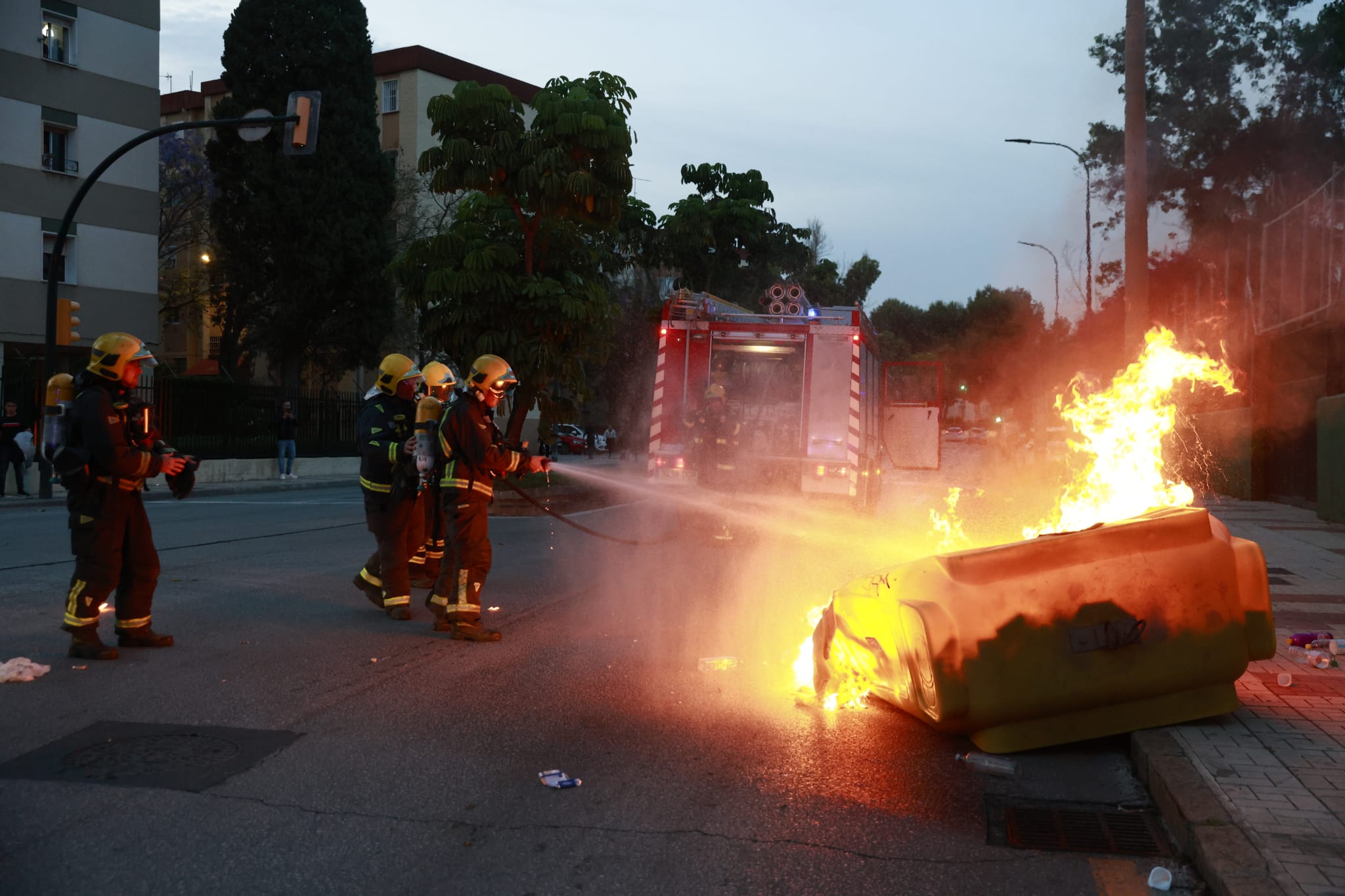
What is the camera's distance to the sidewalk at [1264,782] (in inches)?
140

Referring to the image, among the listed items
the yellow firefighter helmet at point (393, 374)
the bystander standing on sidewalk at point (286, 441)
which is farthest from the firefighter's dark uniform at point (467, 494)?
the bystander standing on sidewalk at point (286, 441)

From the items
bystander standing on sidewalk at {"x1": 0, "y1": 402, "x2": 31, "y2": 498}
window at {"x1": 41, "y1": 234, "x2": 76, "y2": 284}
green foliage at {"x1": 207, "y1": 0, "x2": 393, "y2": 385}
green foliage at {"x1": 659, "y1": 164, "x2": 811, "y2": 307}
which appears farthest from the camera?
green foliage at {"x1": 207, "y1": 0, "x2": 393, "y2": 385}

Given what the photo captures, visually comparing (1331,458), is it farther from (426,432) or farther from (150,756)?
(150,756)

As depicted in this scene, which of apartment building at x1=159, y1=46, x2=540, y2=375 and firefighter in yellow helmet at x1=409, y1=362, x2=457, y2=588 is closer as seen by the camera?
firefighter in yellow helmet at x1=409, y1=362, x2=457, y2=588

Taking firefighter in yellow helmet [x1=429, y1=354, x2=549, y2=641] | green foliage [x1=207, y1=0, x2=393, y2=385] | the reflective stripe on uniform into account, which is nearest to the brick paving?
firefighter in yellow helmet [x1=429, y1=354, x2=549, y2=641]

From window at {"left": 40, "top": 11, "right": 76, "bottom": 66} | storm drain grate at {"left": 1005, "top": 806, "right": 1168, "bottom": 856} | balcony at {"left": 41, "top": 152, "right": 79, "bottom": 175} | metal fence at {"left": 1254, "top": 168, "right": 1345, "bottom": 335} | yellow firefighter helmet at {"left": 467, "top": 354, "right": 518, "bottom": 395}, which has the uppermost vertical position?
window at {"left": 40, "top": 11, "right": 76, "bottom": 66}

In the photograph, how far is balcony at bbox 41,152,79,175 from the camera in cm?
2873

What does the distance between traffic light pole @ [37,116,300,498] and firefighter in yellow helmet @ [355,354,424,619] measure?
29.9 ft

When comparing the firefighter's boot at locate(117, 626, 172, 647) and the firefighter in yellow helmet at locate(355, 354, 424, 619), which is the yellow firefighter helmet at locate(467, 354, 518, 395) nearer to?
the firefighter in yellow helmet at locate(355, 354, 424, 619)

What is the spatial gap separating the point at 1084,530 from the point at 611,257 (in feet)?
55.1

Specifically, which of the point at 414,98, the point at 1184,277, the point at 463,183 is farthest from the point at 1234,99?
the point at 414,98

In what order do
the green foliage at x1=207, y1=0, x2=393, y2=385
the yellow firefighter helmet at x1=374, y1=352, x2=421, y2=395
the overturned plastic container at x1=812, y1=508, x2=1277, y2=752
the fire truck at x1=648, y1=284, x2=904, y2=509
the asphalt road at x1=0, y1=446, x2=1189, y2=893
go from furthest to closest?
1. the green foliage at x1=207, y1=0, x2=393, y2=385
2. the fire truck at x1=648, y1=284, x2=904, y2=509
3. the yellow firefighter helmet at x1=374, y1=352, x2=421, y2=395
4. the overturned plastic container at x1=812, y1=508, x2=1277, y2=752
5. the asphalt road at x1=0, y1=446, x2=1189, y2=893

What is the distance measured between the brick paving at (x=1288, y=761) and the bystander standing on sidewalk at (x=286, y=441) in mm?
22980

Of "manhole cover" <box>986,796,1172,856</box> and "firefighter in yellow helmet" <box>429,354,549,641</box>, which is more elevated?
"firefighter in yellow helmet" <box>429,354,549,641</box>
